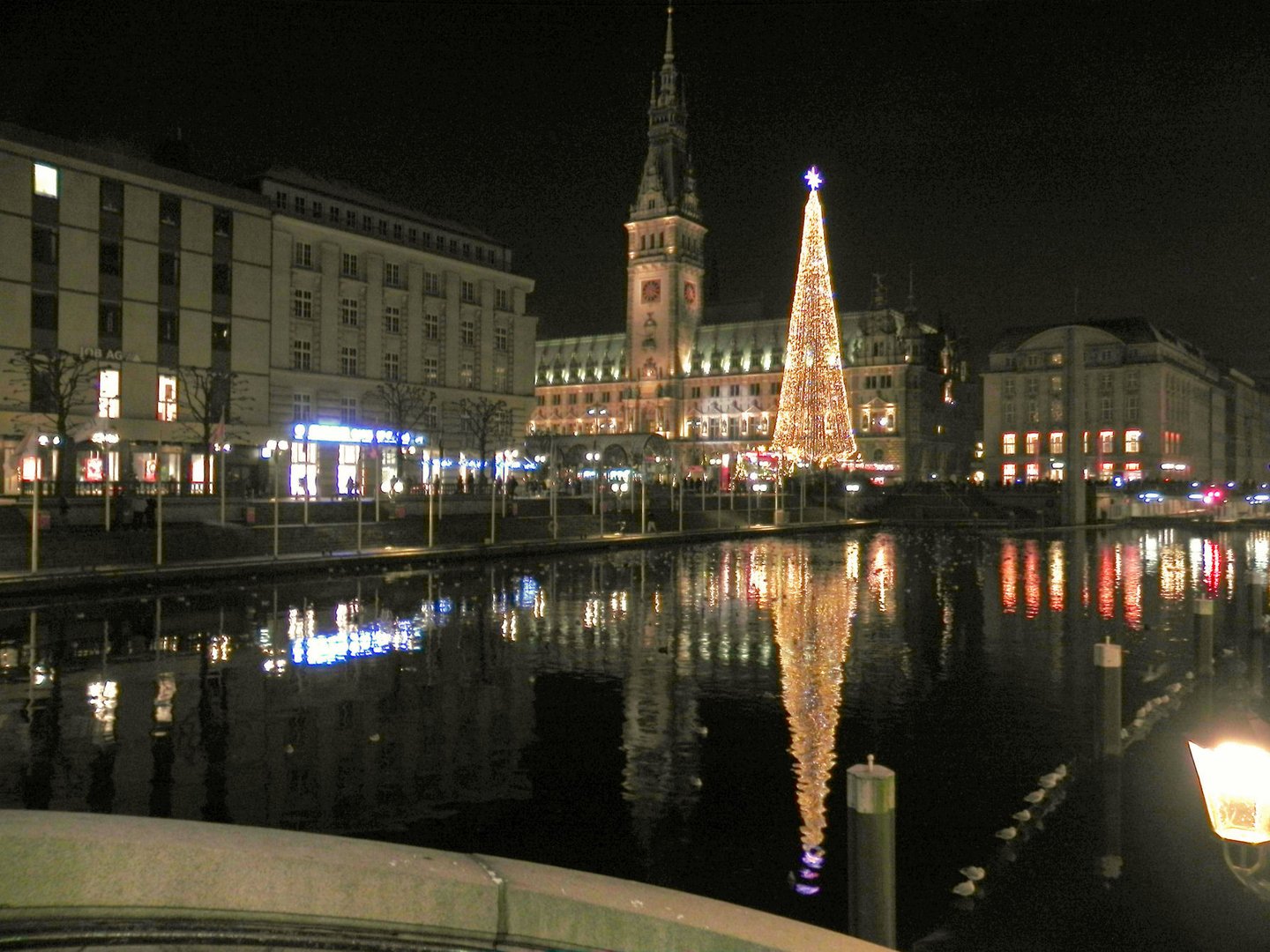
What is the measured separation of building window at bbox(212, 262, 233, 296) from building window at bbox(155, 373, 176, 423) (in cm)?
630

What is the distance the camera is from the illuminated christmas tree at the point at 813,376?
197 ft

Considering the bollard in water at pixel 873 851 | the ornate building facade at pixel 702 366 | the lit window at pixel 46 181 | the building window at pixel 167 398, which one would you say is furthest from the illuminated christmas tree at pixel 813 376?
the ornate building facade at pixel 702 366

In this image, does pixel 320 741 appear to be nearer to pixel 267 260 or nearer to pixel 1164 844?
pixel 1164 844

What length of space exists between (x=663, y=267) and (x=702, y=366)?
580 inches

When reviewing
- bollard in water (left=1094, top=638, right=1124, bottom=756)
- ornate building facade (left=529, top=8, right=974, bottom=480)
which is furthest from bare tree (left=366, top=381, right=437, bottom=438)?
bollard in water (left=1094, top=638, right=1124, bottom=756)

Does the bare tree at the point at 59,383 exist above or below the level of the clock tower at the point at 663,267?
below

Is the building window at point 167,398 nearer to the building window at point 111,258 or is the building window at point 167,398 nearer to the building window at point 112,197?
the building window at point 111,258

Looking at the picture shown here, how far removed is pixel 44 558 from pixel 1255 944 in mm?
29862

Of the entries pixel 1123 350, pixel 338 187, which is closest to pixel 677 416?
pixel 1123 350

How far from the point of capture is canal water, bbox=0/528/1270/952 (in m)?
7.88

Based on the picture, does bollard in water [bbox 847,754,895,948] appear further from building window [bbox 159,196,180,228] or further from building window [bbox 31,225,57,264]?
building window [bbox 159,196,180,228]

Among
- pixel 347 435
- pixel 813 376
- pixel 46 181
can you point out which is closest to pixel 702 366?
pixel 347 435

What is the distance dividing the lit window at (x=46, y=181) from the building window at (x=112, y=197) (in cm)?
265

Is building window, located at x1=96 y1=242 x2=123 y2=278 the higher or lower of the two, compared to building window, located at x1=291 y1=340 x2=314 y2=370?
higher
